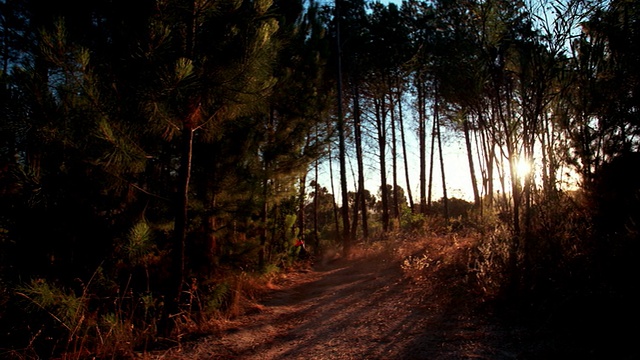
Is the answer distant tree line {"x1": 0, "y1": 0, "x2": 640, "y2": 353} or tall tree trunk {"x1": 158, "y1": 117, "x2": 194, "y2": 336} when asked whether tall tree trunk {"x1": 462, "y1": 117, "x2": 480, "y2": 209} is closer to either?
→ distant tree line {"x1": 0, "y1": 0, "x2": 640, "y2": 353}

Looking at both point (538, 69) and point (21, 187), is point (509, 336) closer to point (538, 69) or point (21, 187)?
point (538, 69)

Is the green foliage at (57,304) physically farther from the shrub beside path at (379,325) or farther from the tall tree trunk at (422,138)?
the tall tree trunk at (422,138)

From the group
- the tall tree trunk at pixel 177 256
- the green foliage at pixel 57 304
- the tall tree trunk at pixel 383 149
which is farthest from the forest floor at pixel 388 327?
the tall tree trunk at pixel 383 149

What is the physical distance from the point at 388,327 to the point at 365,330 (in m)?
0.28

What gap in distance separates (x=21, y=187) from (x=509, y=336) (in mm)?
4904

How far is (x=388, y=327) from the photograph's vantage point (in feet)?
13.3

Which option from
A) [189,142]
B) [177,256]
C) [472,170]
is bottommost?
[177,256]

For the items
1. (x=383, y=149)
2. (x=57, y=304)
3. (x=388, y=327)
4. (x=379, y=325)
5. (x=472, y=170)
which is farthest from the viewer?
(x=472, y=170)

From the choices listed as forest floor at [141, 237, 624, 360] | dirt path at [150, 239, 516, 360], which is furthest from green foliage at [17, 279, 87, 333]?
dirt path at [150, 239, 516, 360]

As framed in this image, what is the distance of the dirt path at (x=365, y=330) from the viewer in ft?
10.7

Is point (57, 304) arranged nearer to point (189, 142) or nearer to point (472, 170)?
point (189, 142)

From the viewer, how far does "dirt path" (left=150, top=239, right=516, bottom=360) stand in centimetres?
326

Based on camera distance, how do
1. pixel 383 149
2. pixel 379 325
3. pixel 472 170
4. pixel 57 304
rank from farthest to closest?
pixel 472 170
pixel 383 149
pixel 379 325
pixel 57 304

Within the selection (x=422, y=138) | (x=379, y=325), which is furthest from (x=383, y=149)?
(x=379, y=325)
